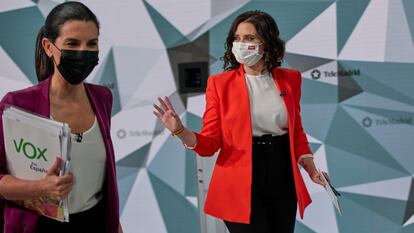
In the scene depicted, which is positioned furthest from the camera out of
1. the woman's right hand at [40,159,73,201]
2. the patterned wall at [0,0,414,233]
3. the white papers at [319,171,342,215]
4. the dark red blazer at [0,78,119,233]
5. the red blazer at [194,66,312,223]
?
the patterned wall at [0,0,414,233]

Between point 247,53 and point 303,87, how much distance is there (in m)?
1.19

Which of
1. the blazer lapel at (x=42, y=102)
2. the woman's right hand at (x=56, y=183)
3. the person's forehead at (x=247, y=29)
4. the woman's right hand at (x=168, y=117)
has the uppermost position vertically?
the person's forehead at (x=247, y=29)

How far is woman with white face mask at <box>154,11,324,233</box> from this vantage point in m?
2.10

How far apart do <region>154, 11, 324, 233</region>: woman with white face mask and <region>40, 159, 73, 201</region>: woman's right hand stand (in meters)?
0.83

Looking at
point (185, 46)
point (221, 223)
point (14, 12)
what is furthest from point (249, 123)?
point (14, 12)

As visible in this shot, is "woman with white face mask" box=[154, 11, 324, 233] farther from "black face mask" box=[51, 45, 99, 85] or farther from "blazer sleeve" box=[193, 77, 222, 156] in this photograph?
"black face mask" box=[51, 45, 99, 85]

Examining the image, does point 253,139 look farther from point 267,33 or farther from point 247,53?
point 267,33

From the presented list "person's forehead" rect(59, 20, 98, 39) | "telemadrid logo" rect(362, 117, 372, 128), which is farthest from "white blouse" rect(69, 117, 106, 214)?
"telemadrid logo" rect(362, 117, 372, 128)

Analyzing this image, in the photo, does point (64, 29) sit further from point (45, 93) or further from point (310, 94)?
point (310, 94)

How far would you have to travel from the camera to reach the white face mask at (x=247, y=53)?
7.20ft

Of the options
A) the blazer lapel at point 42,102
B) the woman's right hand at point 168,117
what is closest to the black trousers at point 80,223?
the blazer lapel at point 42,102

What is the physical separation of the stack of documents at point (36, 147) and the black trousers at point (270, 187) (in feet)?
3.37

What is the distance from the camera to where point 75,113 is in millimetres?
1489

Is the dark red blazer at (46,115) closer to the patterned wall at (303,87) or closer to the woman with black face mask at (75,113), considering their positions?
the woman with black face mask at (75,113)
